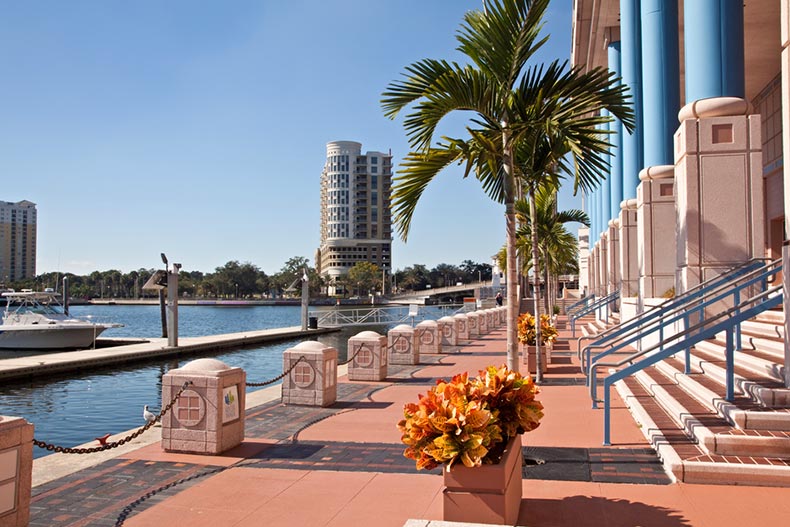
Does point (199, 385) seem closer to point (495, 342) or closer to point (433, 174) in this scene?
point (433, 174)

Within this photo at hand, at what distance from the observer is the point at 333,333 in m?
41.9

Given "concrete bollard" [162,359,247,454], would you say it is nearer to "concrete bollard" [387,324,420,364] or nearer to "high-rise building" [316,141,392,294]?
"concrete bollard" [387,324,420,364]

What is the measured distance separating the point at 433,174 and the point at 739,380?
14.8 feet

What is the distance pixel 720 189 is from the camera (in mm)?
11445

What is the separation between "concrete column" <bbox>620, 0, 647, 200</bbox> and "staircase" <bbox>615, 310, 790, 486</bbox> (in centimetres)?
1205

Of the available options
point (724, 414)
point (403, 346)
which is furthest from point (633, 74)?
point (724, 414)

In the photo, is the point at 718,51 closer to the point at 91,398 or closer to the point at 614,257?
the point at 614,257

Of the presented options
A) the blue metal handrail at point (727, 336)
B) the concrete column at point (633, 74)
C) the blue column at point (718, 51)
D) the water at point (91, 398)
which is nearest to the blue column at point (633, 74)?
the concrete column at point (633, 74)

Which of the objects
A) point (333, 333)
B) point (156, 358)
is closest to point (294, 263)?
point (333, 333)

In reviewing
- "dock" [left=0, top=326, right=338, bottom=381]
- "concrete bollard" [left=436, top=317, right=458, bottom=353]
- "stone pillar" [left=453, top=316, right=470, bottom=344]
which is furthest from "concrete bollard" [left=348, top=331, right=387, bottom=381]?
"dock" [left=0, top=326, right=338, bottom=381]

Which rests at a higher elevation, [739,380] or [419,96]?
[419,96]

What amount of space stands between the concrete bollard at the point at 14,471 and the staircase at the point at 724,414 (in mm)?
5684

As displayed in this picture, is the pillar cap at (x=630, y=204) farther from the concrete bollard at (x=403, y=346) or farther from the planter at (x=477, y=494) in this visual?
the planter at (x=477, y=494)

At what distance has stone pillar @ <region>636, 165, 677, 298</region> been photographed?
51.9 feet
